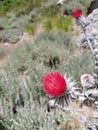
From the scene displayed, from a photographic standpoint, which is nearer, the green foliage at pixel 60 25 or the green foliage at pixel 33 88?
the green foliage at pixel 33 88

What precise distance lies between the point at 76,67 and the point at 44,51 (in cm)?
236

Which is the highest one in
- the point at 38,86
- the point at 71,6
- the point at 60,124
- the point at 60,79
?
the point at 71,6

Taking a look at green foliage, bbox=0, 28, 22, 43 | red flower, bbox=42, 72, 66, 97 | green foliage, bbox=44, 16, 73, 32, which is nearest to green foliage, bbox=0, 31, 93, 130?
red flower, bbox=42, 72, 66, 97

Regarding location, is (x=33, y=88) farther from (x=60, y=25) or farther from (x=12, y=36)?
(x=12, y=36)

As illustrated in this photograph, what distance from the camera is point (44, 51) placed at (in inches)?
260

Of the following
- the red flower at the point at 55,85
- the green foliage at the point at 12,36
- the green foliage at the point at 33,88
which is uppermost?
the green foliage at the point at 12,36

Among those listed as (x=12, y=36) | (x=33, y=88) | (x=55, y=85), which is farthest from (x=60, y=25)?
(x=55, y=85)

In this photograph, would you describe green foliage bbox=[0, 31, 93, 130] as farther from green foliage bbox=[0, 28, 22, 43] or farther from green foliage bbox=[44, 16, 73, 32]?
green foliage bbox=[0, 28, 22, 43]

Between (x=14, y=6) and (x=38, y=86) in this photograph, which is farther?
(x=14, y=6)

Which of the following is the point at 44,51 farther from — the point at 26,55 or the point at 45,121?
the point at 45,121


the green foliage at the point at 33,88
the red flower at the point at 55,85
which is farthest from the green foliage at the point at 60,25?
the red flower at the point at 55,85

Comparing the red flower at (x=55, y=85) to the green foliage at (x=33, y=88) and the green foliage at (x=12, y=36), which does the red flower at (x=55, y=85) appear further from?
the green foliage at (x=12, y=36)

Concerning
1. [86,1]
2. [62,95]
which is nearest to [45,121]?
[62,95]

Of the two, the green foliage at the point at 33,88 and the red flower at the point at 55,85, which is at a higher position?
the red flower at the point at 55,85
